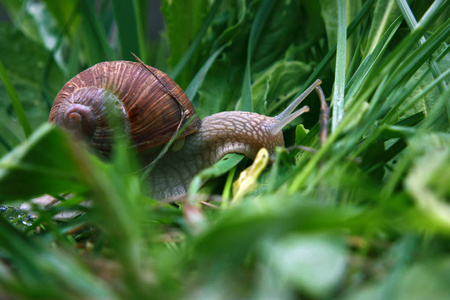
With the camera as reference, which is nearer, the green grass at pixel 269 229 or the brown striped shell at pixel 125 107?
the green grass at pixel 269 229

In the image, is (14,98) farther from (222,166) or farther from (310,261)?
(310,261)

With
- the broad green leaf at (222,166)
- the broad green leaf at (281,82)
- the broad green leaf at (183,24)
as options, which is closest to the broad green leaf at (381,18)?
the broad green leaf at (281,82)

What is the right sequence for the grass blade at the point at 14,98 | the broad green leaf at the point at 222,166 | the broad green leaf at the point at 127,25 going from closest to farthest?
1. the broad green leaf at the point at 222,166
2. the grass blade at the point at 14,98
3. the broad green leaf at the point at 127,25

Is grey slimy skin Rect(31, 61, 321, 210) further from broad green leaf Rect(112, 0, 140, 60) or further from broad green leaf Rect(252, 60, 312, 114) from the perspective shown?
broad green leaf Rect(112, 0, 140, 60)

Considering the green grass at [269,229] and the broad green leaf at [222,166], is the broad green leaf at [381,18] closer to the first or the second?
the green grass at [269,229]

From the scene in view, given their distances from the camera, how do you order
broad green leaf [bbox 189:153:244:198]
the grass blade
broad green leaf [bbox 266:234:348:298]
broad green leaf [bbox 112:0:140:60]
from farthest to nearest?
broad green leaf [bbox 112:0:140:60]
the grass blade
broad green leaf [bbox 189:153:244:198]
broad green leaf [bbox 266:234:348:298]

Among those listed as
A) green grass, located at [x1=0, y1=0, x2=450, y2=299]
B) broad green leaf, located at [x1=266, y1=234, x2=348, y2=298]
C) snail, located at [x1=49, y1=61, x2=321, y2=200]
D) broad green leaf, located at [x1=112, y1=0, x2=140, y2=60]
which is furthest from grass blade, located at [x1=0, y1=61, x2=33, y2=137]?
broad green leaf, located at [x1=266, y1=234, x2=348, y2=298]

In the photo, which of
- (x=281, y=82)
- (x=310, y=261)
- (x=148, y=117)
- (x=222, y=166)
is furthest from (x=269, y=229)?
(x=281, y=82)

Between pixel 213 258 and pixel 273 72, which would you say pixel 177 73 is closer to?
pixel 273 72
